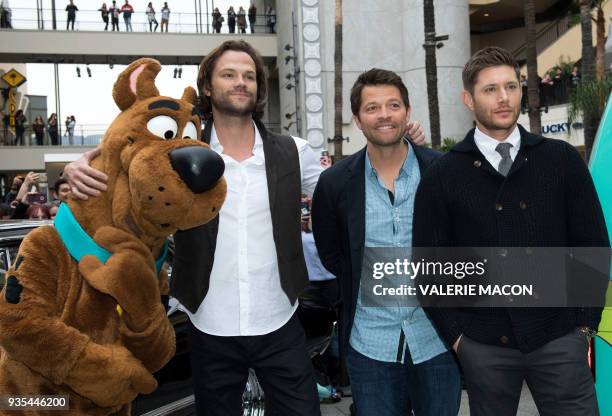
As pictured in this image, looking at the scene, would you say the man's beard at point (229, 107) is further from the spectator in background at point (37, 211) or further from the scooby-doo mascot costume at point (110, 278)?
the spectator in background at point (37, 211)

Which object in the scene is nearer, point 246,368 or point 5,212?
point 246,368

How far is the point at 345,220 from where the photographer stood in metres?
2.83

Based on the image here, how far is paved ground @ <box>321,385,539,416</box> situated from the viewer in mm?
4594

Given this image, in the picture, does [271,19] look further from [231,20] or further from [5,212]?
[5,212]

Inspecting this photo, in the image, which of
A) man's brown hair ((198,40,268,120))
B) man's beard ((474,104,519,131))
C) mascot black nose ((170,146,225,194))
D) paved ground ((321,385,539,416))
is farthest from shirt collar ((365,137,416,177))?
paved ground ((321,385,539,416))

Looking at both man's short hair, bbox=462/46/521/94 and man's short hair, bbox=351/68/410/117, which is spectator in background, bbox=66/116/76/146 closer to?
man's short hair, bbox=351/68/410/117

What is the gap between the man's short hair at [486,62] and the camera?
2.46 metres

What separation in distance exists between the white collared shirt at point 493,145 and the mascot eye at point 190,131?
1.11 metres

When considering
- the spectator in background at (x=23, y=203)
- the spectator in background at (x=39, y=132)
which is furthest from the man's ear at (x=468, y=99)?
the spectator in background at (x=39, y=132)

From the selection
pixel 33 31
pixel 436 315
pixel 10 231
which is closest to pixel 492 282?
pixel 436 315

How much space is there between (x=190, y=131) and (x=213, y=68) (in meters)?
0.63

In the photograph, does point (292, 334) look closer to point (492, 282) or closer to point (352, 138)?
point (492, 282)

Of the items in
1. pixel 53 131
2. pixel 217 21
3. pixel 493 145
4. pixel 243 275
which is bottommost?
pixel 243 275

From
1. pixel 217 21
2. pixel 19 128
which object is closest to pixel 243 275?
pixel 217 21
